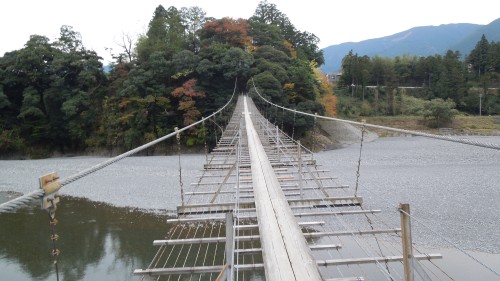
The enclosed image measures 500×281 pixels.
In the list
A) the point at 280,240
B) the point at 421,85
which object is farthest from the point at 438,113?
the point at 280,240

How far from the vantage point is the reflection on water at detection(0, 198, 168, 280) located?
498 cm

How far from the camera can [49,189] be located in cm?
98

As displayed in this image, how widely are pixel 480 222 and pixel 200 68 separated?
11.0 m

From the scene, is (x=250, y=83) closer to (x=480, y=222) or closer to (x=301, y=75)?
(x=301, y=75)

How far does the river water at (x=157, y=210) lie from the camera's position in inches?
202

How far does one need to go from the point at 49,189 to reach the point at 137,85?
1445 cm

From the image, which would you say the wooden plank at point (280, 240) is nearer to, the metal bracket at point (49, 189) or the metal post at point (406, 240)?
the metal post at point (406, 240)

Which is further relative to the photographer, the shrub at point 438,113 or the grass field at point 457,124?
the shrub at point 438,113

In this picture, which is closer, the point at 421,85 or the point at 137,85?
the point at 137,85

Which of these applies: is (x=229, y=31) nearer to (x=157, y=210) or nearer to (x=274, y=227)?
(x=157, y=210)

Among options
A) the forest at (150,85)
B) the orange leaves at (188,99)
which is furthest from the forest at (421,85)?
the orange leaves at (188,99)

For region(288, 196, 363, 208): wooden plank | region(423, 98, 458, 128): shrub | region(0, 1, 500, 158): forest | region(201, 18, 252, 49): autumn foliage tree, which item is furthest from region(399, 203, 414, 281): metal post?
region(423, 98, 458, 128): shrub

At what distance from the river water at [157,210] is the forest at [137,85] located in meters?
2.52

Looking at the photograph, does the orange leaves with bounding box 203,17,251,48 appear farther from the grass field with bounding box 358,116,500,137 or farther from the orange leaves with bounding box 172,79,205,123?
the grass field with bounding box 358,116,500,137
